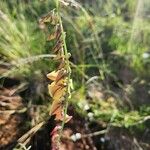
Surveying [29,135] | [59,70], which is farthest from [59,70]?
[29,135]

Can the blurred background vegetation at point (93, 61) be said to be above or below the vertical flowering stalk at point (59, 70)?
below

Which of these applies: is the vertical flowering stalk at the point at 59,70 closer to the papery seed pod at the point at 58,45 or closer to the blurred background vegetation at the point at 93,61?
the papery seed pod at the point at 58,45

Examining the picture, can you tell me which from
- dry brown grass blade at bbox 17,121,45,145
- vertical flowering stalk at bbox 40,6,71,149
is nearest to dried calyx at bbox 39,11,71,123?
vertical flowering stalk at bbox 40,6,71,149

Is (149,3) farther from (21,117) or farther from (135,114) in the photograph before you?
(21,117)

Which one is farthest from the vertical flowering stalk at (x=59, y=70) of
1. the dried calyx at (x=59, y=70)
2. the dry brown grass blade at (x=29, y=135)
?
the dry brown grass blade at (x=29, y=135)

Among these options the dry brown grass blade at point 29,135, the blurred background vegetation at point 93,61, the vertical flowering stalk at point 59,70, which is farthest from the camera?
the blurred background vegetation at point 93,61

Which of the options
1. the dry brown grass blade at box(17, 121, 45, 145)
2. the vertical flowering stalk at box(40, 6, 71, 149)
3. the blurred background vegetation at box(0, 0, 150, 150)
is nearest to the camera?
the vertical flowering stalk at box(40, 6, 71, 149)

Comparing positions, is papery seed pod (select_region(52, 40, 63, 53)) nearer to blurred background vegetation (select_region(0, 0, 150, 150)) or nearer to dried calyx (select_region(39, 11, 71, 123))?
dried calyx (select_region(39, 11, 71, 123))

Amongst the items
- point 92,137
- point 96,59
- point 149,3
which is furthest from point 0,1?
point 149,3

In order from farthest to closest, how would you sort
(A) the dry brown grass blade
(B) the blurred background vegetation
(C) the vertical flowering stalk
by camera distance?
(B) the blurred background vegetation < (A) the dry brown grass blade < (C) the vertical flowering stalk
